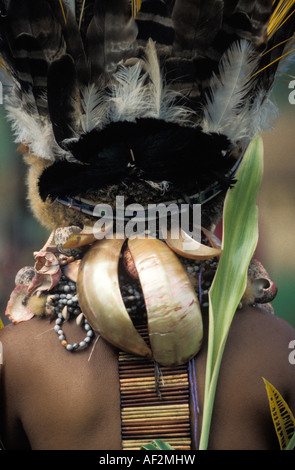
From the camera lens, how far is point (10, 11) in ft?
3.15

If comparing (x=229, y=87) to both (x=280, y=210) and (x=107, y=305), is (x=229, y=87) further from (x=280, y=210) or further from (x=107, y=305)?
(x=280, y=210)

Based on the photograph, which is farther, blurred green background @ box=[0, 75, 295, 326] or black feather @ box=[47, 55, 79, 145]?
blurred green background @ box=[0, 75, 295, 326]

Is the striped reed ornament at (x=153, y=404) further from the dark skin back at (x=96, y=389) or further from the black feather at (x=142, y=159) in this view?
the black feather at (x=142, y=159)

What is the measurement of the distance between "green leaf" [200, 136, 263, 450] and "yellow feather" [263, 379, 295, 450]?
12cm

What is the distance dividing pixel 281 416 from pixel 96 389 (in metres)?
0.39

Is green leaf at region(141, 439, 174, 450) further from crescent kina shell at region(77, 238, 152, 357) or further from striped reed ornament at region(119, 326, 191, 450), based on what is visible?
crescent kina shell at region(77, 238, 152, 357)

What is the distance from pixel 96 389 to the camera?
0.99m

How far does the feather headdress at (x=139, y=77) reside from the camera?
95 cm

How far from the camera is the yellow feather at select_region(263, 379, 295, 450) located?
977mm

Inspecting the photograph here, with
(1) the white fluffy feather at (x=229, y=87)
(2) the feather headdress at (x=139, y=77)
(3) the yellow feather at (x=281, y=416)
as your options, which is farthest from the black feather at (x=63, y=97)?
(3) the yellow feather at (x=281, y=416)

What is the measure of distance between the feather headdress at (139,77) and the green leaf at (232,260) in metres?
0.07

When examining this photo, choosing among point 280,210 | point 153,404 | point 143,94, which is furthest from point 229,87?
point 280,210

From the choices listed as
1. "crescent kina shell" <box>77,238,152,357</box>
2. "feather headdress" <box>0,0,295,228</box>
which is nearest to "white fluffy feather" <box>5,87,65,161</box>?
"feather headdress" <box>0,0,295,228</box>
